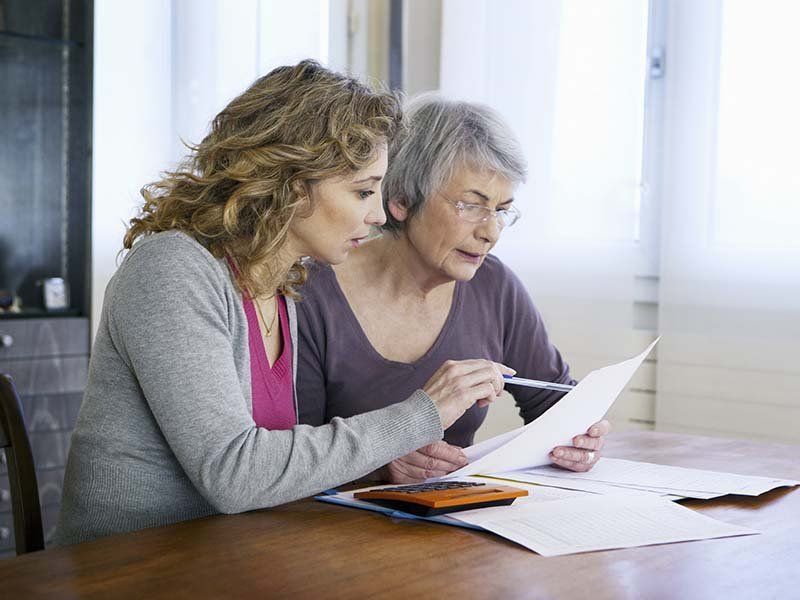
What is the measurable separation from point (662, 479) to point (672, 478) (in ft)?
0.06

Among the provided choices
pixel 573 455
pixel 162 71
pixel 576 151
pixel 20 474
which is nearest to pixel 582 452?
pixel 573 455

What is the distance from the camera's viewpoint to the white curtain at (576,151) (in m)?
2.88

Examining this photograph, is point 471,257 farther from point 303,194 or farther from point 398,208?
point 303,194

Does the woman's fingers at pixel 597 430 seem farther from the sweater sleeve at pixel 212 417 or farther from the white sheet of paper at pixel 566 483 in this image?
the sweater sleeve at pixel 212 417

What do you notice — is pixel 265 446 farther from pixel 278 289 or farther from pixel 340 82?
pixel 340 82

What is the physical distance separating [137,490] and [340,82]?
0.65m

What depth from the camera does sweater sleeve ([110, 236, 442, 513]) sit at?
1.29m

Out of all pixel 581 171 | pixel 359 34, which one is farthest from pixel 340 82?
pixel 359 34

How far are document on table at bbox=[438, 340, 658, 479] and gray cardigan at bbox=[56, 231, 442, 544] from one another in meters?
0.19

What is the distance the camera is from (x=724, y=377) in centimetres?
271

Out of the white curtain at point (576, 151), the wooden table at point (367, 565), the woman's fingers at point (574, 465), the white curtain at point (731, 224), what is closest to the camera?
the wooden table at point (367, 565)

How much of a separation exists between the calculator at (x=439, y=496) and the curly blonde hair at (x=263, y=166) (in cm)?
36

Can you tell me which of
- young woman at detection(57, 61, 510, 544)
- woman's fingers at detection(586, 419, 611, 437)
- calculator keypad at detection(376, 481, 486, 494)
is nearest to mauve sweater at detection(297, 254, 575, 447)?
young woman at detection(57, 61, 510, 544)

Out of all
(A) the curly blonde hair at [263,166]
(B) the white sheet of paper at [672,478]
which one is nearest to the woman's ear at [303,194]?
(A) the curly blonde hair at [263,166]
